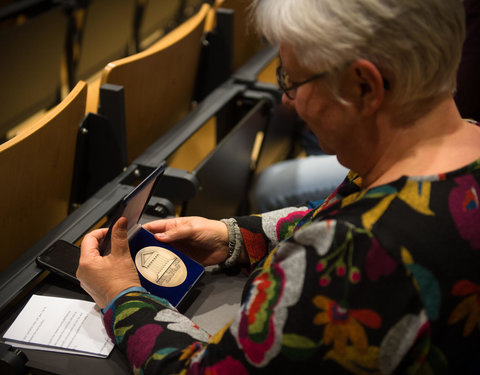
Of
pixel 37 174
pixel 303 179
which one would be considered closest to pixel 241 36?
pixel 303 179

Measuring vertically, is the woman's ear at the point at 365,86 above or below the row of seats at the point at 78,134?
above

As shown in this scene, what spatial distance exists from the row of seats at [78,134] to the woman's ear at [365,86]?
671mm

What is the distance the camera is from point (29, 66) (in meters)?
1.96

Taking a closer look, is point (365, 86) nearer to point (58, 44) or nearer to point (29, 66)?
point (29, 66)

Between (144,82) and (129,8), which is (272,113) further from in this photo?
(129,8)

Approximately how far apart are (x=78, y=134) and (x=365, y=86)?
0.82 meters

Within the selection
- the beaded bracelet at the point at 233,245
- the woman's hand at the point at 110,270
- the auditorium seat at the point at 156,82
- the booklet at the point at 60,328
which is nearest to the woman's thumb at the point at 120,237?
the woman's hand at the point at 110,270

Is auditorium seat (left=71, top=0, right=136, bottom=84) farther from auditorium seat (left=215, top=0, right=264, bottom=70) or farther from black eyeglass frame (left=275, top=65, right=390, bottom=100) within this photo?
black eyeglass frame (left=275, top=65, right=390, bottom=100)

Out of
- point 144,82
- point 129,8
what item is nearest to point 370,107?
point 144,82

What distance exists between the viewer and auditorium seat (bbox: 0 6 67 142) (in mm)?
1842

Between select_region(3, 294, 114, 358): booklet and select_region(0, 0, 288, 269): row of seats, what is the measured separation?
0.73 feet

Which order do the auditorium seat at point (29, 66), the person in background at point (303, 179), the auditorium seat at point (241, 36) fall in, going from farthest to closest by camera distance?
the auditorium seat at point (241, 36)
the auditorium seat at point (29, 66)
the person in background at point (303, 179)

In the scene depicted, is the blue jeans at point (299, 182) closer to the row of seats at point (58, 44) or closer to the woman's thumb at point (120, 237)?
the woman's thumb at point (120, 237)

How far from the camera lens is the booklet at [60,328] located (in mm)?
917
